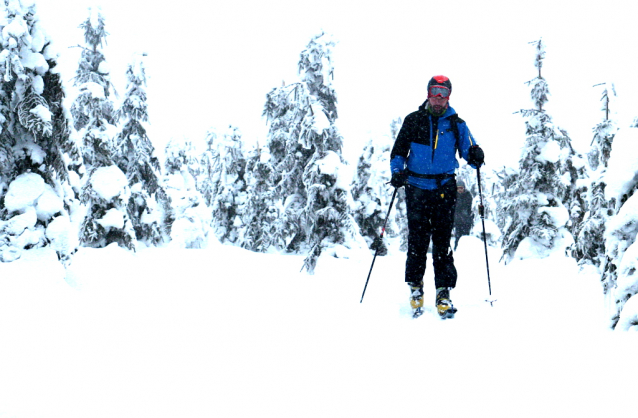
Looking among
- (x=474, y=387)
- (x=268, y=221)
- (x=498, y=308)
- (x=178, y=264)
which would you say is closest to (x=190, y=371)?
(x=474, y=387)

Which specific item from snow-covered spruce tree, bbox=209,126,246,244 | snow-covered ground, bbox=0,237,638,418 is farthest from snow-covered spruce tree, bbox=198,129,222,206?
snow-covered ground, bbox=0,237,638,418

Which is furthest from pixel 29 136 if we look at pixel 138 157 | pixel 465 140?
pixel 138 157

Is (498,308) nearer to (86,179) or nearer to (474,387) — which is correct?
(474,387)

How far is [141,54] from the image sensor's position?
18969 mm

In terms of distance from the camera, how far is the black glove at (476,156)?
17.1 feet

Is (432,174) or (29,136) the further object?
(29,136)

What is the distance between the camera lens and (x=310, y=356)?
3.69 metres

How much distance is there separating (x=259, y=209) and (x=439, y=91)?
23178 millimetres

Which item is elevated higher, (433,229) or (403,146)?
(403,146)

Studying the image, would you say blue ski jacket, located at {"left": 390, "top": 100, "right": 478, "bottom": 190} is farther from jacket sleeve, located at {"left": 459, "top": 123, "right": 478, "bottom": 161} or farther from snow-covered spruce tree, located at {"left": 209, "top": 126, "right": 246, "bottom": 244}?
snow-covered spruce tree, located at {"left": 209, "top": 126, "right": 246, "bottom": 244}

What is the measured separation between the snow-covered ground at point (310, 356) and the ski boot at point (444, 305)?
11cm

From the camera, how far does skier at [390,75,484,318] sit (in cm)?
528

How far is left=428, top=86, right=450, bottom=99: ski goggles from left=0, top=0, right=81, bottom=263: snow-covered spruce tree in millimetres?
6210

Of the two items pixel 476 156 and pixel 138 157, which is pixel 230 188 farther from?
pixel 476 156
